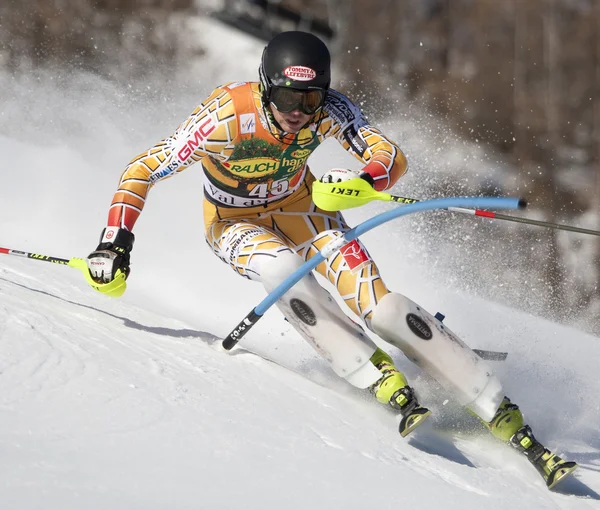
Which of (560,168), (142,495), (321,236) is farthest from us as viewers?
(560,168)

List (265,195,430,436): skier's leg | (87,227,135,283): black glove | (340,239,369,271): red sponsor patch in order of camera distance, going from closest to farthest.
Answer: (265,195,430,436): skier's leg
(87,227,135,283): black glove
(340,239,369,271): red sponsor patch

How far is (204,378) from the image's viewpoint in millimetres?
3400

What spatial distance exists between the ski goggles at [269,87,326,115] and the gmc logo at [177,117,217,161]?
Result: 0.30 metres

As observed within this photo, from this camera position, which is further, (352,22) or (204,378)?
(352,22)

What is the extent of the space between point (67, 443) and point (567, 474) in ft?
6.26

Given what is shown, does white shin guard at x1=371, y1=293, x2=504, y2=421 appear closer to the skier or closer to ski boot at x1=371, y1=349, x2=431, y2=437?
the skier

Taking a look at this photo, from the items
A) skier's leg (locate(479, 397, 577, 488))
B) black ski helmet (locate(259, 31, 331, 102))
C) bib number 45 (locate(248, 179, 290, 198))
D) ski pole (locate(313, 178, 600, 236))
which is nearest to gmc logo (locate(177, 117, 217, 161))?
black ski helmet (locate(259, 31, 331, 102))

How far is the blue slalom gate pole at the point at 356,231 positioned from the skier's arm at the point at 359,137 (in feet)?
1.37

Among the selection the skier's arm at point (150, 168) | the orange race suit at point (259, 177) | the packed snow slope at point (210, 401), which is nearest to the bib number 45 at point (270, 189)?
the orange race suit at point (259, 177)

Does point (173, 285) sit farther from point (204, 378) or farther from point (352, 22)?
point (352, 22)

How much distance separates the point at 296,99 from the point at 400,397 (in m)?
1.30

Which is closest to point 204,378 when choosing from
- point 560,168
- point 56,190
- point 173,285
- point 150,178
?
point 150,178

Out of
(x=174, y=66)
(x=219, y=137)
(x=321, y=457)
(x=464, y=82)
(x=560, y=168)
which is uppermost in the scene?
(x=464, y=82)

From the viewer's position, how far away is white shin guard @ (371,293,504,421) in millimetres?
3520
